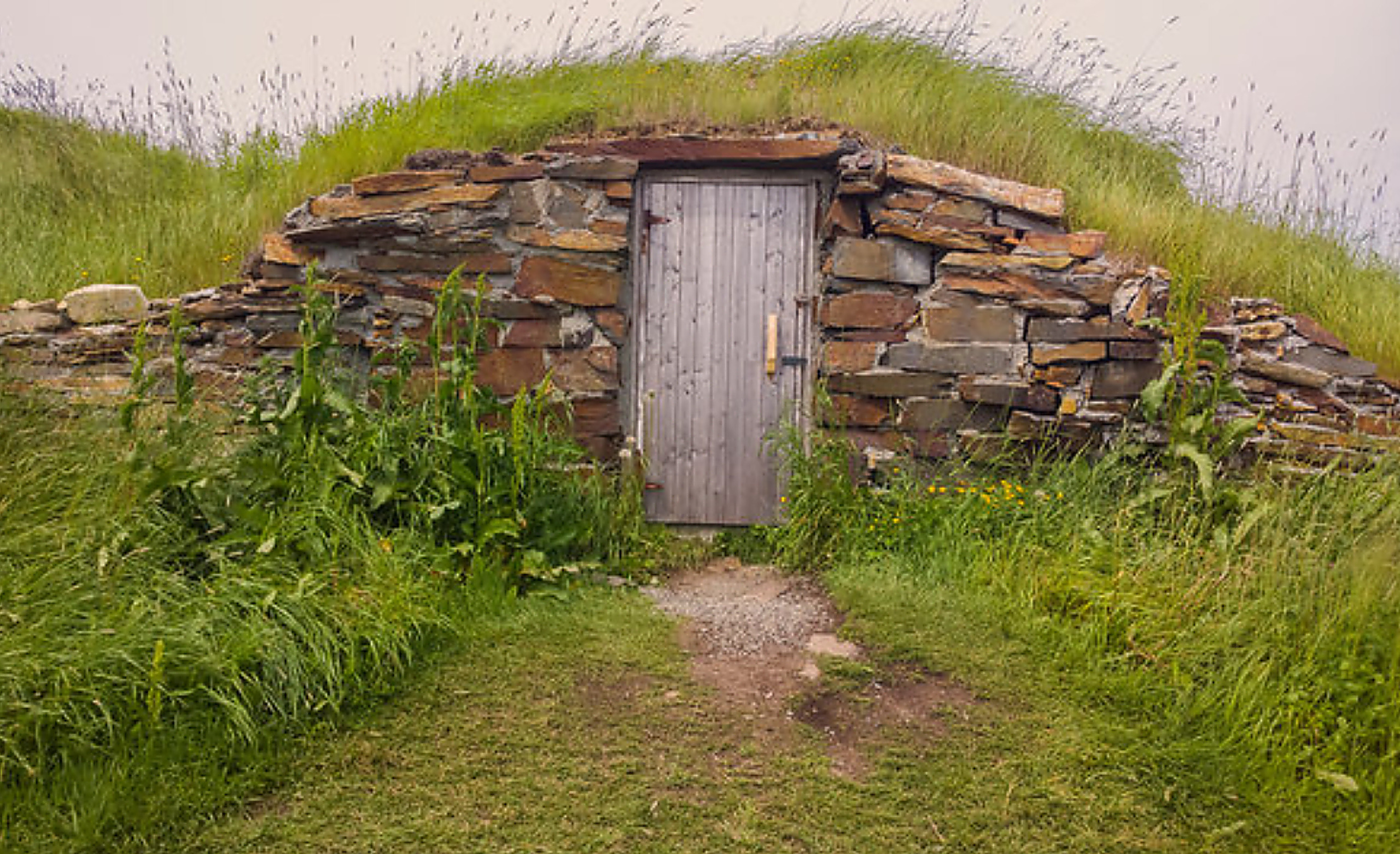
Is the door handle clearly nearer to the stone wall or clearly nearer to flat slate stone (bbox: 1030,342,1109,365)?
the stone wall

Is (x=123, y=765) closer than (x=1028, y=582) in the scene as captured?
Yes

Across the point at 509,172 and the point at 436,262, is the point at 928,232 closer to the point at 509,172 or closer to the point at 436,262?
the point at 509,172

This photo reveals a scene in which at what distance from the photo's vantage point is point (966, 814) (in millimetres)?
2943

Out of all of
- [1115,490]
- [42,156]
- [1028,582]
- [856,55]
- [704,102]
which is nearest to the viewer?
[1028,582]

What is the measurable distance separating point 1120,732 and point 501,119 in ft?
19.6

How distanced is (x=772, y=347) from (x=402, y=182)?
9.27 ft

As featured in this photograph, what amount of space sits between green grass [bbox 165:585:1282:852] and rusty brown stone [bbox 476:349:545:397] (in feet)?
7.83

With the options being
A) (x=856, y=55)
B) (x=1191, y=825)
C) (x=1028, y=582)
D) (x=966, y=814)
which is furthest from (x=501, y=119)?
(x=1191, y=825)

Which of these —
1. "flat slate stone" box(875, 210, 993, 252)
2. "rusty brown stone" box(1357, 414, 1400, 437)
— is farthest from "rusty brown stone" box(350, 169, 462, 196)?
"rusty brown stone" box(1357, 414, 1400, 437)

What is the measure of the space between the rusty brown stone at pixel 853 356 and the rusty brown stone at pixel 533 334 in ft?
6.34

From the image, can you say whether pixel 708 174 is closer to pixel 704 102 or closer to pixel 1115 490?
pixel 704 102

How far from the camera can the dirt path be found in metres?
3.42

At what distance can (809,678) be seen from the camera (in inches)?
149

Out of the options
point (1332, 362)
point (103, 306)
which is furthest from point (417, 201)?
point (1332, 362)
